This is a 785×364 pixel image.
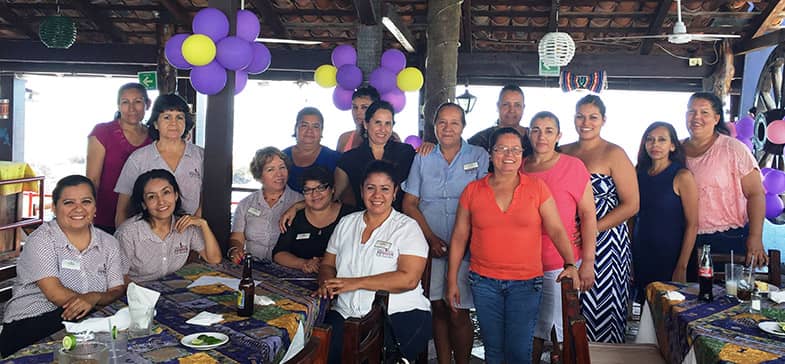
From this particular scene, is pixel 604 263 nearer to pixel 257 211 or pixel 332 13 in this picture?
pixel 257 211

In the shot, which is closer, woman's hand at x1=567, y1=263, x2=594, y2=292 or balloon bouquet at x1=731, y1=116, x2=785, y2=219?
woman's hand at x1=567, y1=263, x2=594, y2=292

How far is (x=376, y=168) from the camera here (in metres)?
2.58

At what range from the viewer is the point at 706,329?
1.97m

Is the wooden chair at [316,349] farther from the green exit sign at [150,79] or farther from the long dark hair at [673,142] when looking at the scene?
the green exit sign at [150,79]

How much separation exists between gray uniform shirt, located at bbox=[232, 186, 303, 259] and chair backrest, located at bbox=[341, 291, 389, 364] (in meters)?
1.44

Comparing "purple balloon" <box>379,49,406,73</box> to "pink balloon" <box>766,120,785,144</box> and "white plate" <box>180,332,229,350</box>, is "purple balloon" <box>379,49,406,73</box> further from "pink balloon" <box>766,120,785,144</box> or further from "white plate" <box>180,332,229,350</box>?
"white plate" <box>180,332,229,350</box>

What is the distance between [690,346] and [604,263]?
905 mm

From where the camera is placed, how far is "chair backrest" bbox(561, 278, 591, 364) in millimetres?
1443

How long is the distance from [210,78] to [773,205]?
4868 millimetres

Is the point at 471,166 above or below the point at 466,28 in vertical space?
below

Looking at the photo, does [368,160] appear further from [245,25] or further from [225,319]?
[225,319]

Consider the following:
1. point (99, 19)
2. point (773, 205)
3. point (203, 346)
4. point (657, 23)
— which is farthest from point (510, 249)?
point (99, 19)

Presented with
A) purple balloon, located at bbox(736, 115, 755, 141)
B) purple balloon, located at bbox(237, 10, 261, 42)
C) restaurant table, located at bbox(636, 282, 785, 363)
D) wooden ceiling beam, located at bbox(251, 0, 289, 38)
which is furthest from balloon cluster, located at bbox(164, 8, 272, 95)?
purple balloon, located at bbox(736, 115, 755, 141)

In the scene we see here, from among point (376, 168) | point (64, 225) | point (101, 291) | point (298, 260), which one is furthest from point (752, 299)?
point (64, 225)
